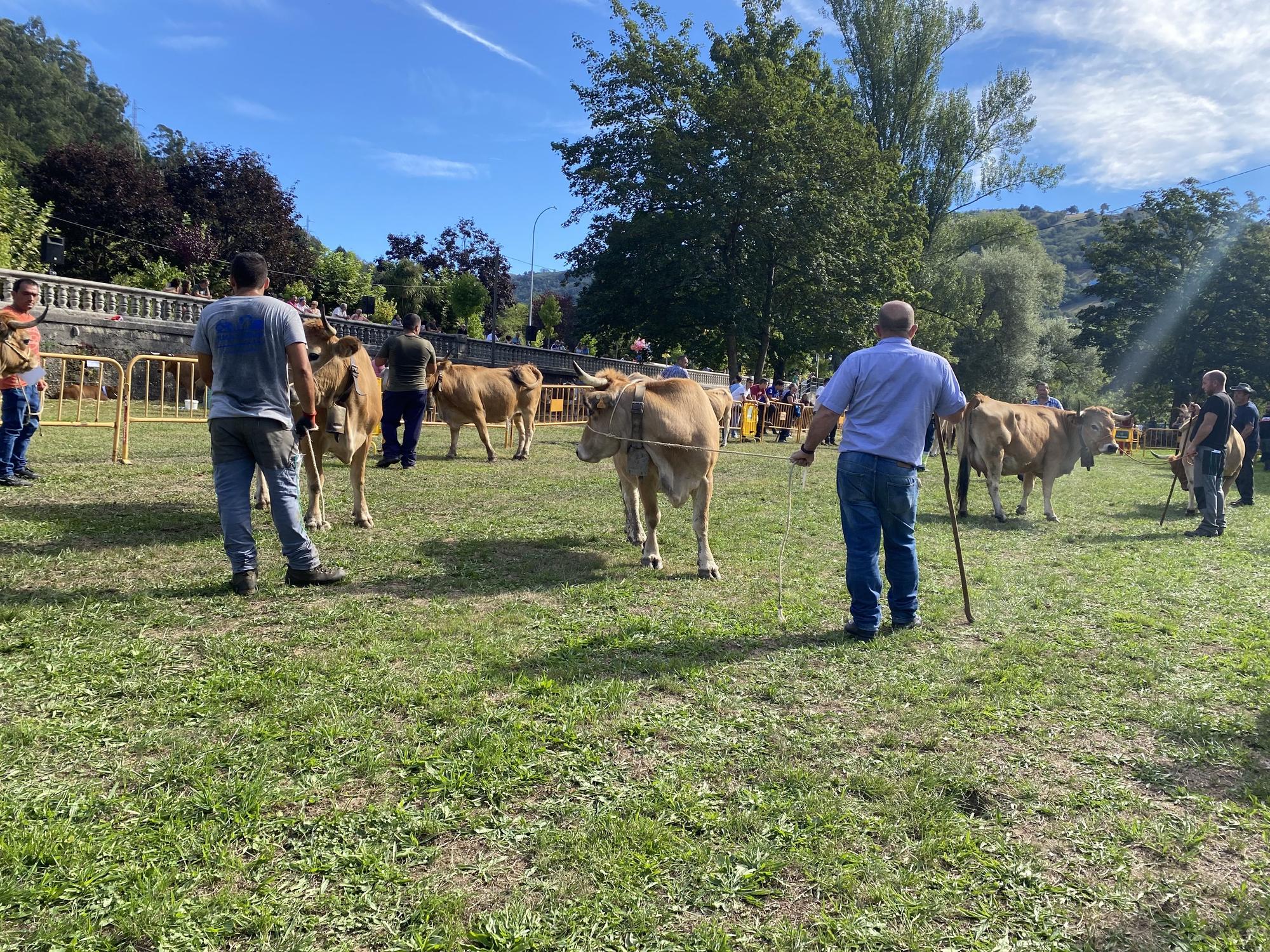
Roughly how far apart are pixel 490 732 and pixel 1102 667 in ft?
13.2

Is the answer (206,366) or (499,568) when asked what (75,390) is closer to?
(206,366)

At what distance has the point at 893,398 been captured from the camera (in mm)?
5223

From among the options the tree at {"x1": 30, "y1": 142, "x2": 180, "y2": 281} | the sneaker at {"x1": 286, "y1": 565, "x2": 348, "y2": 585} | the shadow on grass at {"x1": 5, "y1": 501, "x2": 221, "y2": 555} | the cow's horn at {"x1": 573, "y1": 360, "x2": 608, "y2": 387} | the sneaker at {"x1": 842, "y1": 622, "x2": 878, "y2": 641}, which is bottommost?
the sneaker at {"x1": 842, "y1": 622, "x2": 878, "y2": 641}

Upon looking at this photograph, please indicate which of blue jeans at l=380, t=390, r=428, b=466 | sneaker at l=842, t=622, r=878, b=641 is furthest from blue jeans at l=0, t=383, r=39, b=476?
sneaker at l=842, t=622, r=878, b=641

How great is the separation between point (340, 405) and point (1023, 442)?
9717 millimetres

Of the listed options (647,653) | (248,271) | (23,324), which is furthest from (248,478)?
(23,324)

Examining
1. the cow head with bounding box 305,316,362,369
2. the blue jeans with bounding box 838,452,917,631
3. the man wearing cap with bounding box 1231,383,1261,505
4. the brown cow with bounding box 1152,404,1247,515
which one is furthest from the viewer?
the man wearing cap with bounding box 1231,383,1261,505

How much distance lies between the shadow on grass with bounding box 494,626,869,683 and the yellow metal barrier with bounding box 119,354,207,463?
940 centimetres

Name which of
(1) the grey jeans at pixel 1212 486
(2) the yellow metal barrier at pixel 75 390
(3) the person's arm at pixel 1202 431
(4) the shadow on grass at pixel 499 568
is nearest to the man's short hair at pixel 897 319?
(4) the shadow on grass at pixel 499 568

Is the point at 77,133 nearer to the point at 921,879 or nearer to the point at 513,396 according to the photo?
the point at 513,396

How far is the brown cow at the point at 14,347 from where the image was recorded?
866 cm

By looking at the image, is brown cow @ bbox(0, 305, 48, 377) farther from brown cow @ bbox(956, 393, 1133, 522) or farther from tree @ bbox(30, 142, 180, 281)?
tree @ bbox(30, 142, 180, 281)

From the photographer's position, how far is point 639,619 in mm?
5363

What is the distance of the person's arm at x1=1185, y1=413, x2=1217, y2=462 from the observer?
10.8 metres
